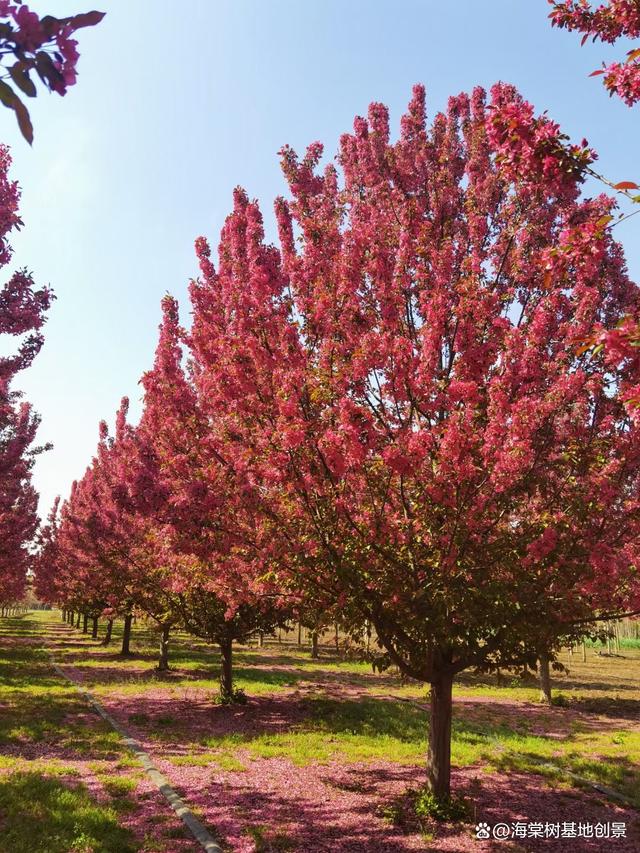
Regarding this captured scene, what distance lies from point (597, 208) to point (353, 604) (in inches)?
250

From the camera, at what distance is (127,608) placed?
80.5ft

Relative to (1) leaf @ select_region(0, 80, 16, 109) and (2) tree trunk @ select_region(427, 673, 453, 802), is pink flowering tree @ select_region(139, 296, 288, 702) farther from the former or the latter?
(1) leaf @ select_region(0, 80, 16, 109)

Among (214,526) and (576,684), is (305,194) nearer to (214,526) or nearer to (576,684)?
(214,526)

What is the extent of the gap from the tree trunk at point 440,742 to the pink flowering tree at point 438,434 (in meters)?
0.03

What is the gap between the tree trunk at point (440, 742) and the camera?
8031 mm

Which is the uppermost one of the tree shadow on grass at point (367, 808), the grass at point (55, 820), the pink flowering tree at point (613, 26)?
the pink flowering tree at point (613, 26)

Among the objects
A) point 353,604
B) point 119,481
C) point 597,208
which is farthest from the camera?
point 119,481

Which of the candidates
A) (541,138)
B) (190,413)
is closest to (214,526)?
(190,413)

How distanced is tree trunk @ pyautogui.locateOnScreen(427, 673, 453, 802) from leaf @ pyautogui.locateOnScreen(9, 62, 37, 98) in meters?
8.32

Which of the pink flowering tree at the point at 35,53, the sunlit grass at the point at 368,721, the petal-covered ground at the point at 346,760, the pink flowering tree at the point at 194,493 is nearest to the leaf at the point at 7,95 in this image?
the pink flowering tree at the point at 35,53

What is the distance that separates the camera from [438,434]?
7.16m

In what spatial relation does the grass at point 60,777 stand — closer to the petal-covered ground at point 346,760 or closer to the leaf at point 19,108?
the petal-covered ground at point 346,760

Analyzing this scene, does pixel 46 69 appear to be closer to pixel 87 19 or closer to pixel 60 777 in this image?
pixel 87 19

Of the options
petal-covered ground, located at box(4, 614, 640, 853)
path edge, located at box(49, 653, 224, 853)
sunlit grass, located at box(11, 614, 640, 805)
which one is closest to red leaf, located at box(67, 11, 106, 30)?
path edge, located at box(49, 653, 224, 853)
